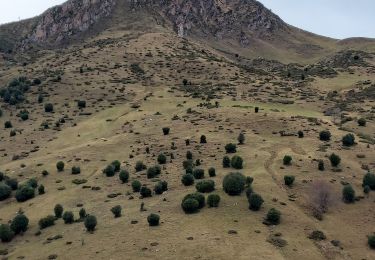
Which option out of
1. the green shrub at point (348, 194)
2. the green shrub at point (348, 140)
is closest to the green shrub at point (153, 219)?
the green shrub at point (348, 194)

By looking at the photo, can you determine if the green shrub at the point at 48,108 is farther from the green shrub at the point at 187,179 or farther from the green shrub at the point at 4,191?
the green shrub at the point at 187,179

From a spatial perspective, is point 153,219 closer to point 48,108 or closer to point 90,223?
point 90,223

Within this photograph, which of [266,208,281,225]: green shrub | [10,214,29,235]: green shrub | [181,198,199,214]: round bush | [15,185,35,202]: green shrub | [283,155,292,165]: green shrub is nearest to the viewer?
[266,208,281,225]: green shrub

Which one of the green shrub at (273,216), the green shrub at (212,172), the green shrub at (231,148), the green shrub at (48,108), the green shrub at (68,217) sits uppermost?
the green shrub at (48,108)

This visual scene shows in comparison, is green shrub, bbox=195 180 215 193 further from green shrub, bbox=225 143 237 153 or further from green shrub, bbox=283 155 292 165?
green shrub, bbox=225 143 237 153

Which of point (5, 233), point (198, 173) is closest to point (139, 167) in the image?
point (198, 173)

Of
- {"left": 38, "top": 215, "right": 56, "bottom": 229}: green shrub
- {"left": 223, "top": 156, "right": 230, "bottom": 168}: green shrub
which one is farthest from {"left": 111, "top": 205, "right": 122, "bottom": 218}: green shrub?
{"left": 223, "top": 156, "right": 230, "bottom": 168}: green shrub

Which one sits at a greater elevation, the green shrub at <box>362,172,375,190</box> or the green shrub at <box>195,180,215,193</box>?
the green shrub at <box>195,180,215,193</box>
